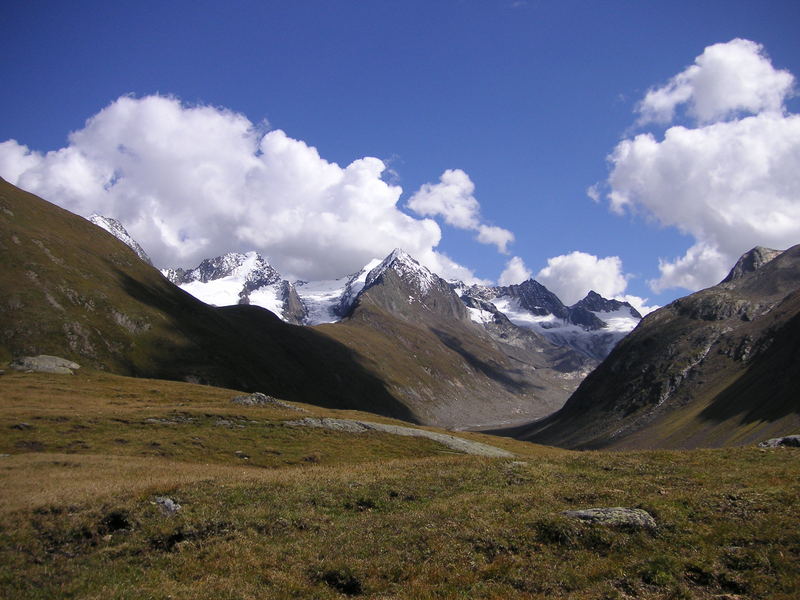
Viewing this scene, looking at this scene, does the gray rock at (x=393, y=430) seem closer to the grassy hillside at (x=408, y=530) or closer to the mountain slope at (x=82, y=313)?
the grassy hillside at (x=408, y=530)

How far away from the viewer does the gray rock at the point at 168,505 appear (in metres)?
22.9

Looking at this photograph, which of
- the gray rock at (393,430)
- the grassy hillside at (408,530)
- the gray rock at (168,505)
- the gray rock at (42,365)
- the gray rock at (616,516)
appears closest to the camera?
the grassy hillside at (408,530)

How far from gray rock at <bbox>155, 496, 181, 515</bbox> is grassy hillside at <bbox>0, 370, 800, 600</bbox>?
0.97 ft

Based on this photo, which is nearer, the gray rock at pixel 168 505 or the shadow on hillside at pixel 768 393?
the gray rock at pixel 168 505

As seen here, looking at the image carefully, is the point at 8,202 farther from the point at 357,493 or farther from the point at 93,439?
the point at 357,493

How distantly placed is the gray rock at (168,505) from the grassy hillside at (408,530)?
0.97 ft

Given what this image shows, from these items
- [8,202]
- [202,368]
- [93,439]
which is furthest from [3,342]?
[93,439]

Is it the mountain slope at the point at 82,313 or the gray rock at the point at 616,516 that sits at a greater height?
the mountain slope at the point at 82,313

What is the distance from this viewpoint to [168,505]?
76.4 ft

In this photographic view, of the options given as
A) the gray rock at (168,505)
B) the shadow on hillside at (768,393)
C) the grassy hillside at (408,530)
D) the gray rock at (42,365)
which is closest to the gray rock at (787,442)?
the grassy hillside at (408,530)

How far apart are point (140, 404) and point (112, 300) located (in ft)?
394

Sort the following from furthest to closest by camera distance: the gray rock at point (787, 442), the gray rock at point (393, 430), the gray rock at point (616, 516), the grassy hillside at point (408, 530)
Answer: the gray rock at point (393, 430) → the gray rock at point (787, 442) → the gray rock at point (616, 516) → the grassy hillside at point (408, 530)

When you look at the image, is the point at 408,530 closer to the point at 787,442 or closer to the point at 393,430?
the point at 787,442

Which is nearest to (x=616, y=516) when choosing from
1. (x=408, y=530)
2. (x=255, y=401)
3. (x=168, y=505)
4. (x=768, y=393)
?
(x=408, y=530)
